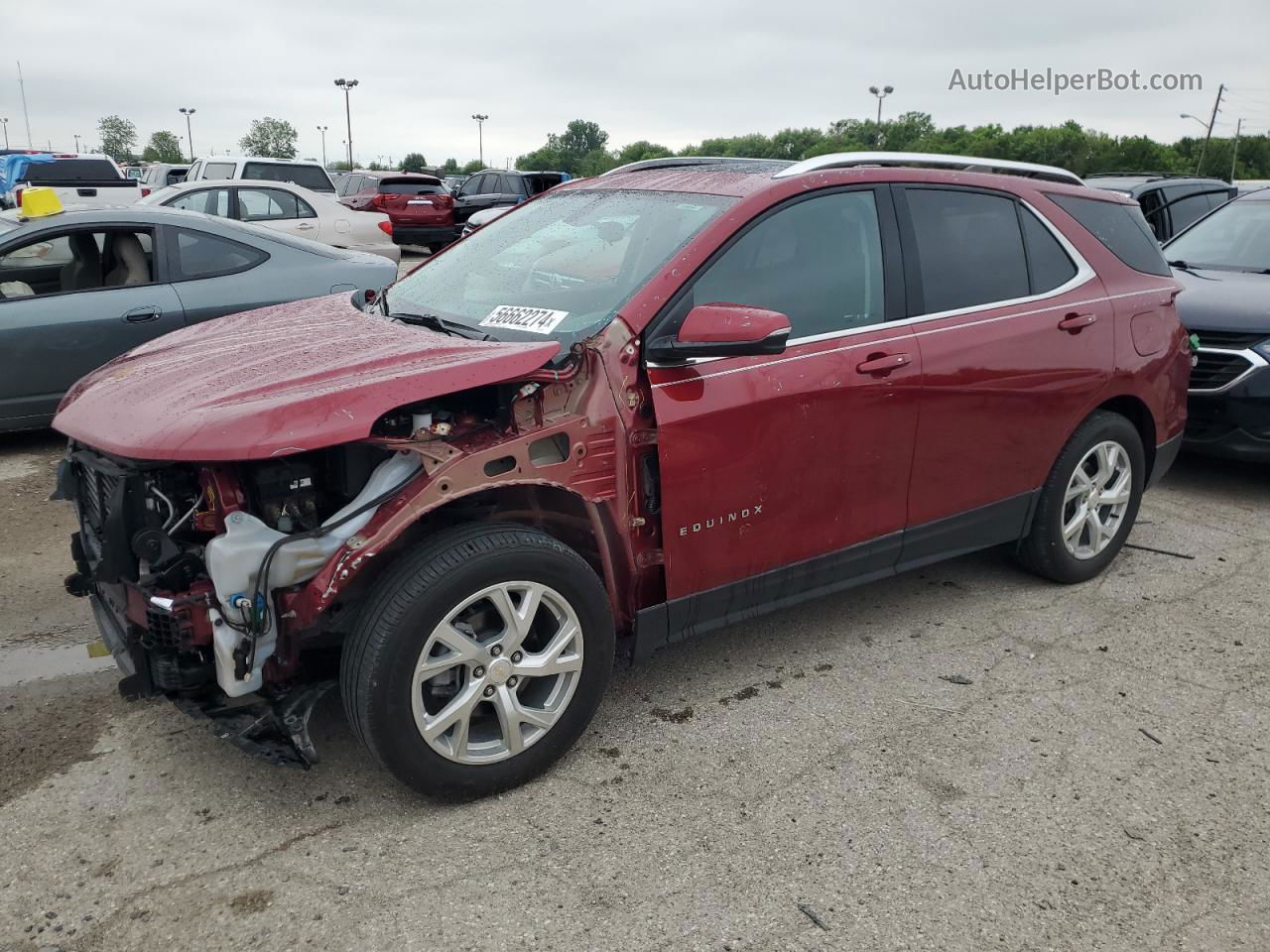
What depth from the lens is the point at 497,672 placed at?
2.79m

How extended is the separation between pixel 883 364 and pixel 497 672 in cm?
168

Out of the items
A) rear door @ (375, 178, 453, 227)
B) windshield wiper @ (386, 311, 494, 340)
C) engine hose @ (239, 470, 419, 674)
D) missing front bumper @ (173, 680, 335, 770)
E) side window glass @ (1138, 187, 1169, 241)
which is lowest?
missing front bumper @ (173, 680, 335, 770)

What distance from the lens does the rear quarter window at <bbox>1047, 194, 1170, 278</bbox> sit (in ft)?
14.2

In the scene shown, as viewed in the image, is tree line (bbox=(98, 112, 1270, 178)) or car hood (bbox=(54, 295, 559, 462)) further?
tree line (bbox=(98, 112, 1270, 178))

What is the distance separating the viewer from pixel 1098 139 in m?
56.5

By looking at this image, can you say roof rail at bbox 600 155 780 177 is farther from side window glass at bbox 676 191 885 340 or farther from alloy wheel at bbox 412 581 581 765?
alloy wheel at bbox 412 581 581 765

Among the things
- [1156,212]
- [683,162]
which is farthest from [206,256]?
[1156,212]

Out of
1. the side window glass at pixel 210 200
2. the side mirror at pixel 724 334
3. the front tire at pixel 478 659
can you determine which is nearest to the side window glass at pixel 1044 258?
the side mirror at pixel 724 334

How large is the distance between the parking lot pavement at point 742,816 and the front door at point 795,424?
44 cm

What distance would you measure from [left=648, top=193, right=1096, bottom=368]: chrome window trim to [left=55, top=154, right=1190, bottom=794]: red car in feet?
0.04

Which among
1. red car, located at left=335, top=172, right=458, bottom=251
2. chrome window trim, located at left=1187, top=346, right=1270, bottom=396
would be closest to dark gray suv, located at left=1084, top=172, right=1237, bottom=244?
chrome window trim, located at left=1187, top=346, right=1270, bottom=396

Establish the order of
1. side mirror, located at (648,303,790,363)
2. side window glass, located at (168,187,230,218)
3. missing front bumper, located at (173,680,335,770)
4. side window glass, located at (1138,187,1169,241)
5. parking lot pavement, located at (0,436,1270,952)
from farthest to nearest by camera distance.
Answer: side window glass, located at (168,187,230,218), side window glass, located at (1138,187,1169,241), side mirror, located at (648,303,790,363), missing front bumper, located at (173,680,335,770), parking lot pavement, located at (0,436,1270,952)

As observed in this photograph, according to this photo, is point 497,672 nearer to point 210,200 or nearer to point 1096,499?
point 1096,499

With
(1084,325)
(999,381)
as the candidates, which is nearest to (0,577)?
(999,381)
